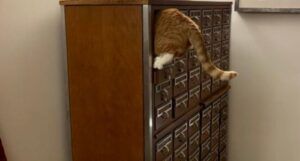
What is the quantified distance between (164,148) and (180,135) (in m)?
0.17

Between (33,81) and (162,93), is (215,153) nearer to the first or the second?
(162,93)

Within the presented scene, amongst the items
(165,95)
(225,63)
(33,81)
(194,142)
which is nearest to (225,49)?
(225,63)

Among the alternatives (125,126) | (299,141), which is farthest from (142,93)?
(299,141)

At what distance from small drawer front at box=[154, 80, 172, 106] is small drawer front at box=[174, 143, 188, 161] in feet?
0.99

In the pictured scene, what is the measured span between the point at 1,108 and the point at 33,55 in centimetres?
27

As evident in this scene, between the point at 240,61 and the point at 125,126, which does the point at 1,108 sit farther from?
the point at 240,61

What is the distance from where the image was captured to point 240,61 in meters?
2.47

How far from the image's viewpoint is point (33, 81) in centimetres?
164

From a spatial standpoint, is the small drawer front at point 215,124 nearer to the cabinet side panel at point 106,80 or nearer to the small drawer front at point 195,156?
the small drawer front at point 195,156

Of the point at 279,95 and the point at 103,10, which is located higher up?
the point at 103,10

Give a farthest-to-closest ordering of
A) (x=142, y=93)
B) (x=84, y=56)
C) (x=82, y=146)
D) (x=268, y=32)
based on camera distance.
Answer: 1. (x=268, y=32)
2. (x=82, y=146)
3. (x=84, y=56)
4. (x=142, y=93)

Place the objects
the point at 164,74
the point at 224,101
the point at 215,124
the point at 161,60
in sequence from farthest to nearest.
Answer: the point at 224,101 < the point at 215,124 < the point at 164,74 < the point at 161,60

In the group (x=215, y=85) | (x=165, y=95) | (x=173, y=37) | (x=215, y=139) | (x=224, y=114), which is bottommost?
(x=215, y=139)

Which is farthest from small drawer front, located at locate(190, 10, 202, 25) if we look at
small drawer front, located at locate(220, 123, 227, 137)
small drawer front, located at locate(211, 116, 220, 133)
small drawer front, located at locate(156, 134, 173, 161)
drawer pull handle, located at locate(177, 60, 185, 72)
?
small drawer front, located at locate(220, 123, 227, 137)
